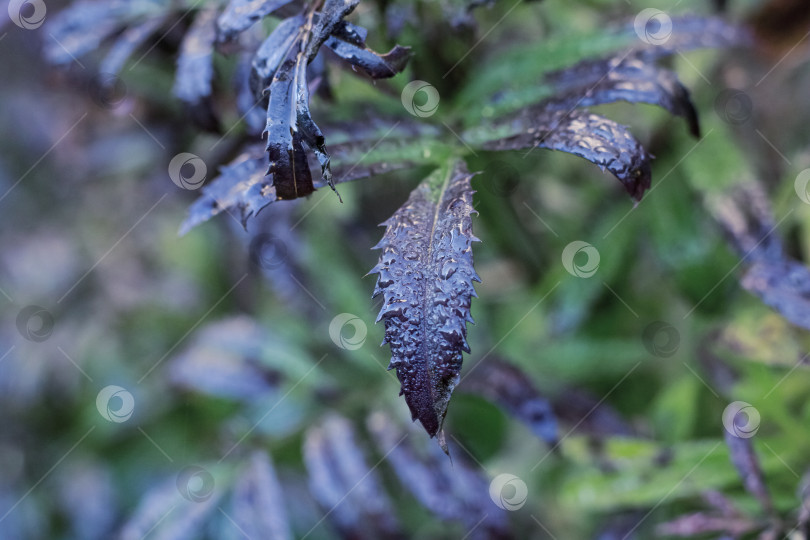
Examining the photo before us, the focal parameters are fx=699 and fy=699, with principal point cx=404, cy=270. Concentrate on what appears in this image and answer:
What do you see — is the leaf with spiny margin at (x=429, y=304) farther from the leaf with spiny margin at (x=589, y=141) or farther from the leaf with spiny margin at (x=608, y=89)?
the leaf with spiny margin at (x=608, y=89)

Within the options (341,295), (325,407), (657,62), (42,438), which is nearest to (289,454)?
(325,407)
